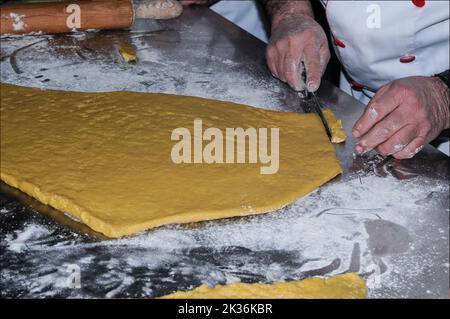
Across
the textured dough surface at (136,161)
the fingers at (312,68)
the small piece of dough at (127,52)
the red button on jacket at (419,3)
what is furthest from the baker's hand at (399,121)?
the small piece of dough at (127,52)

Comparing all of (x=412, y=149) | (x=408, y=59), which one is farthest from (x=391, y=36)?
(x=412, y=149)

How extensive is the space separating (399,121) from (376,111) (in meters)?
0.07

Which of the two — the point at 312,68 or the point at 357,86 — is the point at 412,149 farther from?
the point at 357,86

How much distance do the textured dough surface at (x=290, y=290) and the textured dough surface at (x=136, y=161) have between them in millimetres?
223

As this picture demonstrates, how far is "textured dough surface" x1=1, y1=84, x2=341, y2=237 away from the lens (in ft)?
4.43

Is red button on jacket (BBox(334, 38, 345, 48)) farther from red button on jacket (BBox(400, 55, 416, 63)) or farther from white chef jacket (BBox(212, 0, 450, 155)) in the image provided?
red button on jacket (BBox(400, 55, 416, 63))

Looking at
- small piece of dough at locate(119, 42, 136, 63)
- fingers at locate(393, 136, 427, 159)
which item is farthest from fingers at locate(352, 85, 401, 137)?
small piece of dough at locate(119, 42, 136, 63)

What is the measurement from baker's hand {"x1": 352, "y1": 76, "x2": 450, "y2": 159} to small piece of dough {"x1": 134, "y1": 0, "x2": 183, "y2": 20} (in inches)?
42.0

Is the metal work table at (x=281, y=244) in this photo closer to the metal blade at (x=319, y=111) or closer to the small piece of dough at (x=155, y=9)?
the metal blade at (x=319, y=111)

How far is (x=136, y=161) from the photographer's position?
1.50m

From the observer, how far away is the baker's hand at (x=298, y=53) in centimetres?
193

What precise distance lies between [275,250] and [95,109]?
0.74 metres
